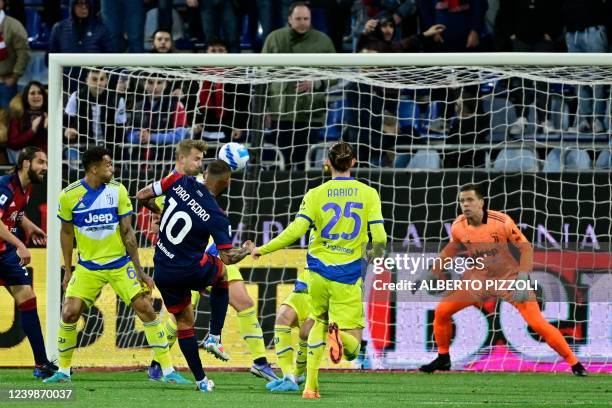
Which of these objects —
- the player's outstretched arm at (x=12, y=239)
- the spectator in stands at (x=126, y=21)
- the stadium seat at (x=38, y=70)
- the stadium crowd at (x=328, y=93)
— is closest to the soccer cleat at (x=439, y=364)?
the stadium crowd at (x=328, y=93)

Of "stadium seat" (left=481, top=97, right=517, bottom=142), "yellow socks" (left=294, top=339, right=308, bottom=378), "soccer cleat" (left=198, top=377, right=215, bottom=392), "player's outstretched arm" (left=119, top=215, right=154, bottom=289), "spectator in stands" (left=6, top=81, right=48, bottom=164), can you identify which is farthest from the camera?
"stadium seat" (left=481, top=97, right=517, bottom=142)

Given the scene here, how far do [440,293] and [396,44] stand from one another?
3.23 meters

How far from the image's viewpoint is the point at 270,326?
41.7ft

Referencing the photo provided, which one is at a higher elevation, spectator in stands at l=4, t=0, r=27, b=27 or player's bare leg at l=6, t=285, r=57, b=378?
spectator in stands at l=4, t=0, r=27, b=27

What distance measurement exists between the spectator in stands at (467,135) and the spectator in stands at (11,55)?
5.12 m

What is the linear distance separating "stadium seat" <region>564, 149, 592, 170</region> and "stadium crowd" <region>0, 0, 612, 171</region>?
0.01 meters

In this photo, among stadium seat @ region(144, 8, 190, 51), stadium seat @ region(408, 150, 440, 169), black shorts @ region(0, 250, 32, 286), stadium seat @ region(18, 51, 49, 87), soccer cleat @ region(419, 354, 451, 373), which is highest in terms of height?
stadium seat @ region(144, 8, 190, 51)

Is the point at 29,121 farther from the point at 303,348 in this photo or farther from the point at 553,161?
the point at 553,161

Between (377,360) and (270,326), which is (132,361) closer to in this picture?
(270,326)

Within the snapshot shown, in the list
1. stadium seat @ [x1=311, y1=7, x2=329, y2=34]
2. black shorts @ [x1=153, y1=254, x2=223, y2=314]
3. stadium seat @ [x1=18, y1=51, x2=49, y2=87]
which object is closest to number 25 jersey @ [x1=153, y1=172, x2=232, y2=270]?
black shorts @ [x1=153, y1=254, x2=223, y2=314]

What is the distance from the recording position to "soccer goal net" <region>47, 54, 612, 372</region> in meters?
12.5

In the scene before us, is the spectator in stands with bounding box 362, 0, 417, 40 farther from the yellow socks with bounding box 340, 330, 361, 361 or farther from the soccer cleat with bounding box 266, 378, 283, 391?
the yellow socks with bounding box 340, 330, 361, 361

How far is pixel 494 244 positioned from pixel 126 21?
5.36m

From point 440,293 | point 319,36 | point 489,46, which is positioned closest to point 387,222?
point 440,293
